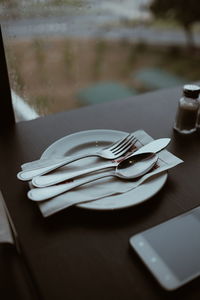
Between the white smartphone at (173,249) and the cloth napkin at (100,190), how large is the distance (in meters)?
0.08

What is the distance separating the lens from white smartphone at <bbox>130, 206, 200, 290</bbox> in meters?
0.33

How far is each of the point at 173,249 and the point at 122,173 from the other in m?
0.15

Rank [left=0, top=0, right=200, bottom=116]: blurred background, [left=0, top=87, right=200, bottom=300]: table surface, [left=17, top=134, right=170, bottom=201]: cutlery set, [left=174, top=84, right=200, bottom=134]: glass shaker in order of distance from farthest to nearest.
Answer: [left=0, top=0, right=200, bottom=116]: blurred background < [left=174, top=84, right=200, bottom=134]: glass shaker < [left=17, top=134, right=170, bottom=201]: cutlery set < [left=0, top=87, right=200, bottom=300]: table surface

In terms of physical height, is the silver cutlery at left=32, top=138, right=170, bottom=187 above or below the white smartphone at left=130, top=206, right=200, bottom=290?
above

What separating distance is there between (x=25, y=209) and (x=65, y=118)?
0.30m

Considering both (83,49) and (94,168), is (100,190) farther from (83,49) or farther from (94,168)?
(83,49)

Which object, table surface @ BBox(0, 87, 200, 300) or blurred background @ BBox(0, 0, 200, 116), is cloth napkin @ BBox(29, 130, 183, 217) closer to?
table surface @ BBox(0, 87, 200, 300)

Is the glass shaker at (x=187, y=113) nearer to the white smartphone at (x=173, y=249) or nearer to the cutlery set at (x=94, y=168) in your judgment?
the cutlery set at (x=94, y=168)

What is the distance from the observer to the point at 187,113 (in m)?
0.60

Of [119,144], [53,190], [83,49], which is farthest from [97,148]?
[83,49]

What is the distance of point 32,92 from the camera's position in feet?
2.92

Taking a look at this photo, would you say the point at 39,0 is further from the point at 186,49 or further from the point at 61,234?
the point at 186,49

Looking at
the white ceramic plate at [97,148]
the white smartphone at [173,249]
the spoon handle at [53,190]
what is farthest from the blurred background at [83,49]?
the white smartphone at [173,249]

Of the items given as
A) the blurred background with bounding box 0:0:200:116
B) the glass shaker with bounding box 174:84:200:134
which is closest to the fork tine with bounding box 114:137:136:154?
the glass shaker with bounding box 174:84:200:134
